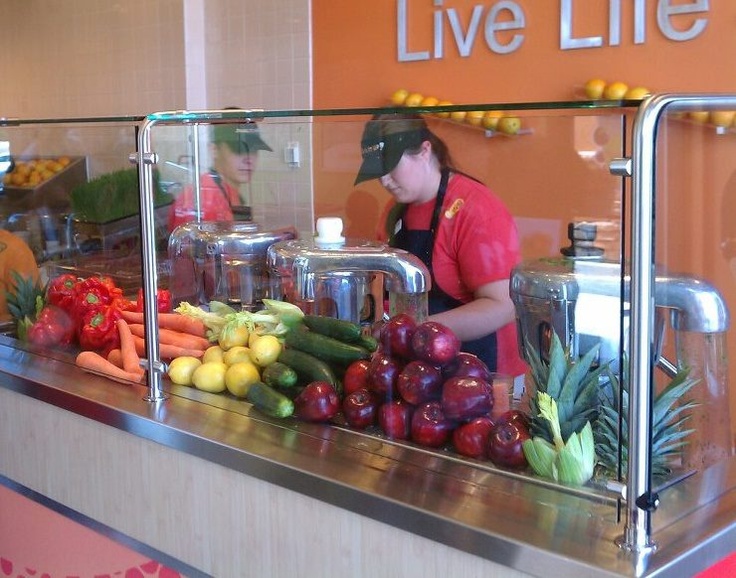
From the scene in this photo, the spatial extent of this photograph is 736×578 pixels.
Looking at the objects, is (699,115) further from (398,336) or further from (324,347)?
(324,347)

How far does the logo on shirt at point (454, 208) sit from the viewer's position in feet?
5.14

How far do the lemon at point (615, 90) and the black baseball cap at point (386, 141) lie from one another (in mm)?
1877

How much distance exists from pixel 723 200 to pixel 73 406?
1.30m

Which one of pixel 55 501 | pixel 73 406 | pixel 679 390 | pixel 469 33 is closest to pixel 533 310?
pixel 679 390

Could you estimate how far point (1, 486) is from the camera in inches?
89.1

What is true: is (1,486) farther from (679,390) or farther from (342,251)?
(679,390)

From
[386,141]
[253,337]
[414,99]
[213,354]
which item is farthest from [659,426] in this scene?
[414,99]

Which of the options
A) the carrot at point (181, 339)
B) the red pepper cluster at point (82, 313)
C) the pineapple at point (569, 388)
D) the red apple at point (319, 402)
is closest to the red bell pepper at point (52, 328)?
the red pepper cluster at point (82, 313)

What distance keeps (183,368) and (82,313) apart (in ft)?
1.43

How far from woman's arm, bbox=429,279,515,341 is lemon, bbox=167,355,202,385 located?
555mm

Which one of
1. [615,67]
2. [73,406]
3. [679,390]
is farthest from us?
[615,67]

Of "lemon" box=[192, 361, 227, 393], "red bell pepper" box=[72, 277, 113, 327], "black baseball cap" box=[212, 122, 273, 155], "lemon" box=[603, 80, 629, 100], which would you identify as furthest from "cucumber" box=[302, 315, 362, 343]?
"lemon" box=[603, 80, 629, 100]

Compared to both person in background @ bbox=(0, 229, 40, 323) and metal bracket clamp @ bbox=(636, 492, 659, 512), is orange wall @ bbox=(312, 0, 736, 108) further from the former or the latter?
metal bracket clamp @ bbox=(636, 492, 659, 512)

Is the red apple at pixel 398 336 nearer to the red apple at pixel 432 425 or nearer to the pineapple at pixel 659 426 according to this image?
the red apple at pixel 432 425
